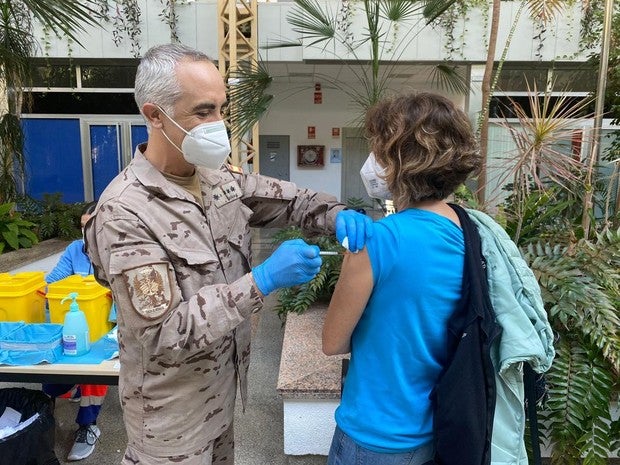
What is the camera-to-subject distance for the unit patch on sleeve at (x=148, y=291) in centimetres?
113

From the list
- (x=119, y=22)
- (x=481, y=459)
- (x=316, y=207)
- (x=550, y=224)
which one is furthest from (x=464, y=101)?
(x=481, y=459)

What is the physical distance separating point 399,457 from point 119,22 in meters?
7.96

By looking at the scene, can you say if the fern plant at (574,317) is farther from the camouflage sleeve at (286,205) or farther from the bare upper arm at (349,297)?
the bare upper arm at (349,297)

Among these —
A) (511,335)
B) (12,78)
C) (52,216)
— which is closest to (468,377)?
(511,335)

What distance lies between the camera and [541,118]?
2885mm

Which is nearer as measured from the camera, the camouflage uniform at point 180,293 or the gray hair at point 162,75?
the camouflage uniform at point 180,293

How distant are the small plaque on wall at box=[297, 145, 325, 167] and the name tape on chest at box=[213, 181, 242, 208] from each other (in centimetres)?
825

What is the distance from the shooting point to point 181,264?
4.16ft

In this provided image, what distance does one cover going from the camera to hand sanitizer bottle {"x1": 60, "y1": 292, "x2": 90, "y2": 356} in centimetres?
222

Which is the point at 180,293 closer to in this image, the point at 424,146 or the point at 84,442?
the point at 424,146

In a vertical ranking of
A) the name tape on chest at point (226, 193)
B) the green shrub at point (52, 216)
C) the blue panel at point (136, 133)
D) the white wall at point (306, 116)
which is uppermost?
the white wall at point (306, 116)

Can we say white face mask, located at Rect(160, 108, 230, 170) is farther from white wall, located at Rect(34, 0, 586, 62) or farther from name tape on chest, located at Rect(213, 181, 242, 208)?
white wall, located at Rect(34, 0, 586, 62)

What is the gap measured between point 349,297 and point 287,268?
0.61ft

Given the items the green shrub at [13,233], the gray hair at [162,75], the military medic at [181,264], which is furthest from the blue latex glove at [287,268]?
the green shrub at [13,233]
